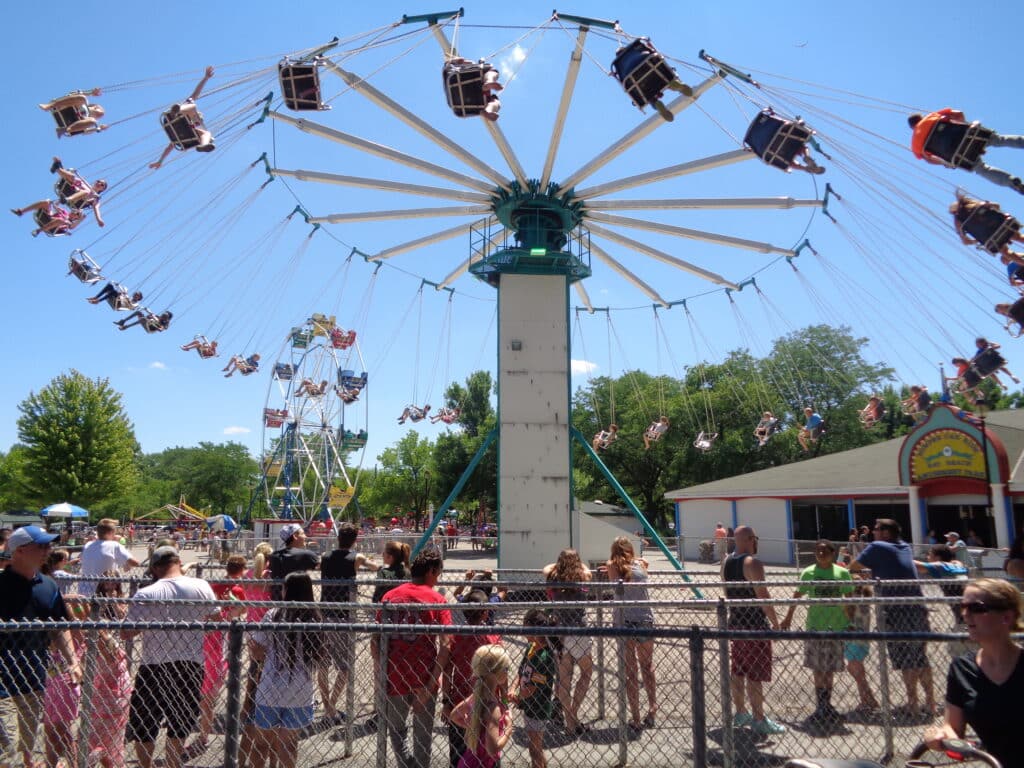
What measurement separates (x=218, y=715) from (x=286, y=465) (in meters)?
41.3

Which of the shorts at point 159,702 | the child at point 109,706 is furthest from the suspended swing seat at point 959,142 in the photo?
the child at point 109,706

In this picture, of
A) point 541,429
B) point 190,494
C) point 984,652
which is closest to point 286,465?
point 541,429

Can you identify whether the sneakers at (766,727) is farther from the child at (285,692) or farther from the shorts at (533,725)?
the child at (285,692)

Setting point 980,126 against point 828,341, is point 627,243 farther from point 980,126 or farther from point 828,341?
point 828,341

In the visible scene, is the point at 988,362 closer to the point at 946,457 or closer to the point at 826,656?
the point at 826,656

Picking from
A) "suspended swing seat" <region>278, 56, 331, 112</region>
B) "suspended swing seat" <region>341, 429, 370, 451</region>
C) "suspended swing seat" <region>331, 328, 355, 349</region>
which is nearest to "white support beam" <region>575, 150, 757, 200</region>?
"suspended swing seat" <region>278, 56, 331, 112</region>

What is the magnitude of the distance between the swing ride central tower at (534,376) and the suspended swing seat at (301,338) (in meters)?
33.0

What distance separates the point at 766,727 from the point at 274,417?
44.0 meters

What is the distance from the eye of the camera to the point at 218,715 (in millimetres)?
6820

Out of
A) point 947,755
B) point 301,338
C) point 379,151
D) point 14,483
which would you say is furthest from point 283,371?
point 947,755

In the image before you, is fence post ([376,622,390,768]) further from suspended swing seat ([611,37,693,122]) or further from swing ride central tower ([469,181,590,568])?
swing ride central tower ([469,181,590,568])

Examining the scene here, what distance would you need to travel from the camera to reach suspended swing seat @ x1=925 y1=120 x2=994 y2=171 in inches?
305

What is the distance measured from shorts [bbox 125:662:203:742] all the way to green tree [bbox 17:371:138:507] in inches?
1683

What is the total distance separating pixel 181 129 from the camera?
9914 millimetres
